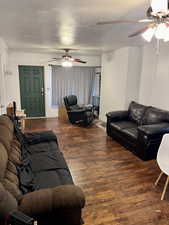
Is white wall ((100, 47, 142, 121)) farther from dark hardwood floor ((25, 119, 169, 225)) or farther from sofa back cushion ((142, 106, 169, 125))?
dark hardwood floor ((25, 119, 169, 225))

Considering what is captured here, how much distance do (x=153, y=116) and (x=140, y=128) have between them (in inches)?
27.6

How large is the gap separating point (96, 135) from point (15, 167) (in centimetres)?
300

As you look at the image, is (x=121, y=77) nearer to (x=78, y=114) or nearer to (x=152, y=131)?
(x=78, y=114)

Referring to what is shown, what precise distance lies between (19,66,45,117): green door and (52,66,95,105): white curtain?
49cm

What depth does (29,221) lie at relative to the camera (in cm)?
95

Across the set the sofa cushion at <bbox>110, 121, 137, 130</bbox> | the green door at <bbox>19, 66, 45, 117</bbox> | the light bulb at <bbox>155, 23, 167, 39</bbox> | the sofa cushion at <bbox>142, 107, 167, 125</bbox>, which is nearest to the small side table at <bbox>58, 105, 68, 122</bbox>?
the green door at <bbox>19, 66, 45, 117</bbox>

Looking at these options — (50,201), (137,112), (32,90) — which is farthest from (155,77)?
(32,90)

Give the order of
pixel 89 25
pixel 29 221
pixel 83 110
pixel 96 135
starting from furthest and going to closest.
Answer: pixel 83 110, pixel 96 135, pixel 89 25, pixel 29 221

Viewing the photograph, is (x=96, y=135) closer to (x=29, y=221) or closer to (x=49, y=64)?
(x=49, y=64)

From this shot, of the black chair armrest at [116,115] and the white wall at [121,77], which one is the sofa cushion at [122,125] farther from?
the white wall at [121,77]

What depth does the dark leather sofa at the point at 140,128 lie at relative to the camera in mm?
3182

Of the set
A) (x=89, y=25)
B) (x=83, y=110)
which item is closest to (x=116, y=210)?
(x=89, y=25)

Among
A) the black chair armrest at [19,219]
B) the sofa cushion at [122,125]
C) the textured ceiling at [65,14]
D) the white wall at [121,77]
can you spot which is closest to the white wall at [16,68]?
the white wall at [121,77]

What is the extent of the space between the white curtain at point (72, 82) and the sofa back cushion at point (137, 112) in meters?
2.91
